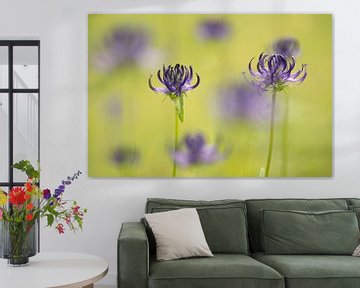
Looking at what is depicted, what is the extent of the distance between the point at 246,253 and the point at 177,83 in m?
1.43

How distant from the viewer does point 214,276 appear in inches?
143

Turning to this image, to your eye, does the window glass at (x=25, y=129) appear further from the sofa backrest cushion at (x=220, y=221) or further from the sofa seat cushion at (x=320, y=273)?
the sofa seat cushion at (x=320, y=273)

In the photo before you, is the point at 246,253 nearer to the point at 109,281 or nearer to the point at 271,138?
the point at 271,138

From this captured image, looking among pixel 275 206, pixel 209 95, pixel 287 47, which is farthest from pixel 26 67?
pixel 275 206

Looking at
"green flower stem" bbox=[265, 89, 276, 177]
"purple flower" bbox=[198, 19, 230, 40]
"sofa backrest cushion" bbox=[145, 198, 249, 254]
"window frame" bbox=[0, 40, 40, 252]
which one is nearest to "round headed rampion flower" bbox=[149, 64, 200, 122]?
"purple flower" bbox=[198, 19, 230, 40]

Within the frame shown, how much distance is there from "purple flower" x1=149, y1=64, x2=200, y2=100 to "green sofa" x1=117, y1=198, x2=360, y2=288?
2.86ft

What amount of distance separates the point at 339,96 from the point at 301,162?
613 mm

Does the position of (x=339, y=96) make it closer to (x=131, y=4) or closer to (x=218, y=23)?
(x=218, y=23)

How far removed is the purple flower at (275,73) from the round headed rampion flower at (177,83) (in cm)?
49

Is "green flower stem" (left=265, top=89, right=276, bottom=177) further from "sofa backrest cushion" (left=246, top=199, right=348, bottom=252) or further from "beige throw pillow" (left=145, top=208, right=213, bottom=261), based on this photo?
"beige throw pillow" (left=145, top=208, right=213, bottom=261)

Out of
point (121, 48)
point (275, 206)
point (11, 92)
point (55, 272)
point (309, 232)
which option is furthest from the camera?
point (11, 92)

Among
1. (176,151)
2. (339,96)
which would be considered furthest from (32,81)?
(339,96)

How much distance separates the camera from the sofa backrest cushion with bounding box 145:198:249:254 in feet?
13.9

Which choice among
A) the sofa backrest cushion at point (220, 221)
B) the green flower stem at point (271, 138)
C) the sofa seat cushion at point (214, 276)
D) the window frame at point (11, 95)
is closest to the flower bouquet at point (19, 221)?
the sofa seat cushion at point (214, 276)
